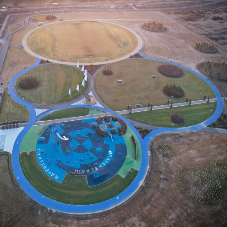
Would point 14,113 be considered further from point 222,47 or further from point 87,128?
point 222,47

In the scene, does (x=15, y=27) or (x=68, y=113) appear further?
(x=15, y=27)

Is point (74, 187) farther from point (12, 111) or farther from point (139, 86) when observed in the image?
point (139, 86)

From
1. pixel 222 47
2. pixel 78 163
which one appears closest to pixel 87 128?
pixel 78 163

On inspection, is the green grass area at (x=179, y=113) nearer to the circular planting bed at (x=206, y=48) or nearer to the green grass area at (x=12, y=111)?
the green grass area at (x=12, y=111)

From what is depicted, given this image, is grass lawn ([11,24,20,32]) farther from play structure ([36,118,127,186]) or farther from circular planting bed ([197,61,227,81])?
circular planting bed ([197,61,227,81])

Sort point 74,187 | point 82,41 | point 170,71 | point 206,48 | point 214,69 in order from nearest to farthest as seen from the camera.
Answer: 1. point 74,187
2. point 170,71
3. point 214,69
4. point 206,48
5. point 82,41

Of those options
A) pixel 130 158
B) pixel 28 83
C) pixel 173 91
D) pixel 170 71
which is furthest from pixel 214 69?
pixel 28 83

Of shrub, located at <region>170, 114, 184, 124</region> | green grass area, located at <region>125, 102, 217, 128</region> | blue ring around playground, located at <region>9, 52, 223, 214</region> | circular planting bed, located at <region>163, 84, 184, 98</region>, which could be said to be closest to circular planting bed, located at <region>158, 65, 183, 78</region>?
circular planting bed, located at <region>163, 84, 184, 98</region>
